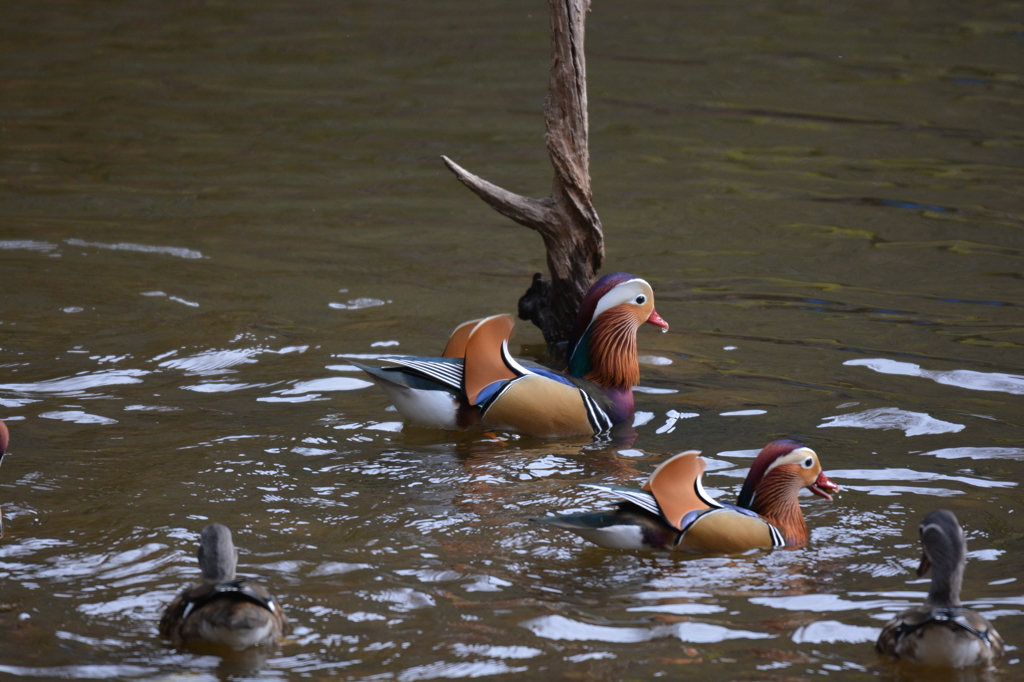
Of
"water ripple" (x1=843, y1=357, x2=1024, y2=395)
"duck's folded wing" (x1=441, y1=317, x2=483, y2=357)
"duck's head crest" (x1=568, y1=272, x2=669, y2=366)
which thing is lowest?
"water ripple" (x1=843, y1=357, x2=1024, y2=395)

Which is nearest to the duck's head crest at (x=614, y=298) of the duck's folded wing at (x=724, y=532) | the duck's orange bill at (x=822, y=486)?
the duck's orange bill at (x=822, y=486)

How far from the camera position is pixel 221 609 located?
4.40m

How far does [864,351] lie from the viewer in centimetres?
860

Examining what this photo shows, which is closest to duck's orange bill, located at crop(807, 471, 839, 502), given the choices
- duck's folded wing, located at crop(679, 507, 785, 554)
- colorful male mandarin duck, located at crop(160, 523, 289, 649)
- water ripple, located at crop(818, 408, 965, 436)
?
duck's folded wing, located at crop(679, 507, 785, 554)

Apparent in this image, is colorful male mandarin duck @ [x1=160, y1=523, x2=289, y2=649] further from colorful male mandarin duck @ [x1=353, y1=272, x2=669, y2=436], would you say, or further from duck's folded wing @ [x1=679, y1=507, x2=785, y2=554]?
colorful male mandarin duck @ [x1=353, y1=272, x2=669, y2=436]

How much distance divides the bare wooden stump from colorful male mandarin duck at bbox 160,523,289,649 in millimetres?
3684

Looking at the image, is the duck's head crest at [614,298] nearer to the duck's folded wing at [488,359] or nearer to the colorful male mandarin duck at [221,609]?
the duck's folded wing at [488,359]

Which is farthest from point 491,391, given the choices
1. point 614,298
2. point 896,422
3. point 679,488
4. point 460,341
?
point 896,422

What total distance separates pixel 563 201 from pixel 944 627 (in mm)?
4459

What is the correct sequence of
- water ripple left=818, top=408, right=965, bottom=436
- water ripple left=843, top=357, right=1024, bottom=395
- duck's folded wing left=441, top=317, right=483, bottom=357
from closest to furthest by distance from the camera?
1. water ripple left=818, top=408, right=965, bottom=436
2. duck's folded wing left=441, top=317, right=483, bottom=357
3. water ripple left=843, top=357, right=1024, bottom=395

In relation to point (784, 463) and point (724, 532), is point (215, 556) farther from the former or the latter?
point (784, 463)

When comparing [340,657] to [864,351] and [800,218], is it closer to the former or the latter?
[864,351]

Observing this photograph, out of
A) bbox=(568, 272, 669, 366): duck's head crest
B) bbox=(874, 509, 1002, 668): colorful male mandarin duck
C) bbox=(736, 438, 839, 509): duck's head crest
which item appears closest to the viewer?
bbox=(874, 509, 1002, 668): colorful male mandarin duck

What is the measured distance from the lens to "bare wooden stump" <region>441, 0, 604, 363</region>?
7.91m
